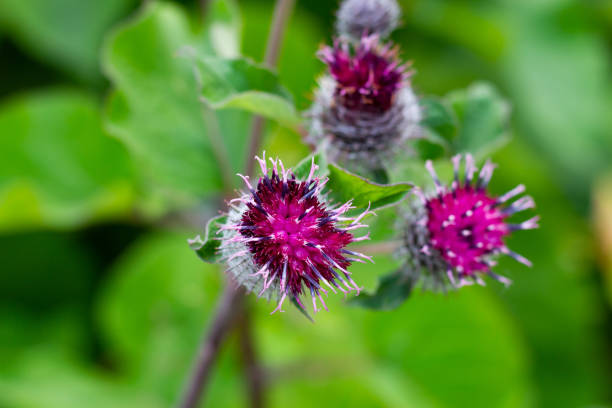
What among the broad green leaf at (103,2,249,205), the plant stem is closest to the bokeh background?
the broad green leaf at (103,2,249,205)

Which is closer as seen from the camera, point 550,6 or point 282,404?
point 282,404

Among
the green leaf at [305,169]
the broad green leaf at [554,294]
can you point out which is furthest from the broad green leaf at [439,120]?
the broad green leaf at [554,294]

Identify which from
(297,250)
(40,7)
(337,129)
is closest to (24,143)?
(40,7)

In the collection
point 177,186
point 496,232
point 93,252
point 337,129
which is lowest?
point 496,232

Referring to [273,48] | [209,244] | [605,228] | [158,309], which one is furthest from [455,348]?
[209,244]

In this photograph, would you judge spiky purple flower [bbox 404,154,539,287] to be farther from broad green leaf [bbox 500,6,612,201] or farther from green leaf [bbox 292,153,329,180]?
broad green leaf [bbox 500,6,612,201]

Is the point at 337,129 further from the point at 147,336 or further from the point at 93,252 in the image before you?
the point at 93,252

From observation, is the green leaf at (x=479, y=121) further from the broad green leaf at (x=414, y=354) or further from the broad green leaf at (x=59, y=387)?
the broad green leaf at (x=59, y=387)

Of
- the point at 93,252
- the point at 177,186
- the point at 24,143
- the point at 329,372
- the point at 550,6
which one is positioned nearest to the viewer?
the point at 177,186

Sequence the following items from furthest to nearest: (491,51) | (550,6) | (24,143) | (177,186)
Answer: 1. (550,6)
2. (491,51)
3. (24,143)
4. (177,186)
